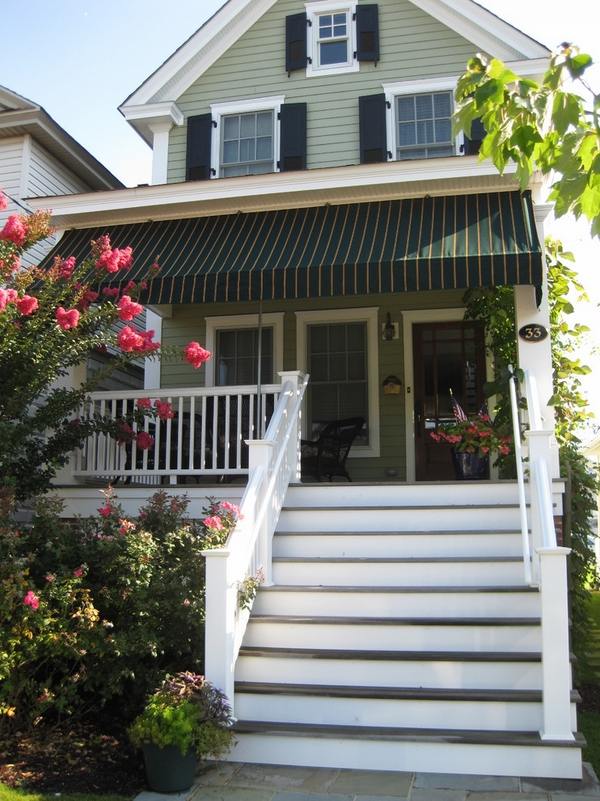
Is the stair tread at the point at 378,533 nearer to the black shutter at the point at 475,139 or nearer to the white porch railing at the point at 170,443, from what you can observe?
the white porch railing at the point at 170,443

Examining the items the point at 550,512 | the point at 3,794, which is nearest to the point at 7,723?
the point at 3,794

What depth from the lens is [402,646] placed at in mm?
4957

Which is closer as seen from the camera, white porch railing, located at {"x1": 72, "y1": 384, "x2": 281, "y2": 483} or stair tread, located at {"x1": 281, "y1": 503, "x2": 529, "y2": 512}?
stair tread, located at {"x1": 281, "y1": 503, "x2": 529, "y2": 512}

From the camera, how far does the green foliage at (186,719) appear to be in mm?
4059

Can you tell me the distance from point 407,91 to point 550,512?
702 centimetres

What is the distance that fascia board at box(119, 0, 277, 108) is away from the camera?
10.4 m

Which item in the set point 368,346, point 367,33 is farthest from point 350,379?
point 367,33

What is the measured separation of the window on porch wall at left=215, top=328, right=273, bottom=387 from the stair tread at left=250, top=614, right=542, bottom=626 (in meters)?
4.84

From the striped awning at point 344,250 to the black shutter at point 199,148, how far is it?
2.26 m

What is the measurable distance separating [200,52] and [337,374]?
491 centimetres

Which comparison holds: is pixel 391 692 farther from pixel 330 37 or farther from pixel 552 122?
pixel 330 37

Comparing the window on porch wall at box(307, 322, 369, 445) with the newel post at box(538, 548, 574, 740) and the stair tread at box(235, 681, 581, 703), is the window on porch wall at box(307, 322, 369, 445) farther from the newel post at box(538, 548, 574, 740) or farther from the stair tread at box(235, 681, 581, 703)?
the newel post at box(538, 548, 574, 740)

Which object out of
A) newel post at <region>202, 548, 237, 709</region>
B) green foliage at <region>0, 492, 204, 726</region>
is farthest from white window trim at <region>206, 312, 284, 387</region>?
newel post at <region>202, 548, 237, 709</region>

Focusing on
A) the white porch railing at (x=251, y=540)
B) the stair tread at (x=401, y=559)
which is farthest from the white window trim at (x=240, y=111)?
the stair tread at (x=401, y=559)
